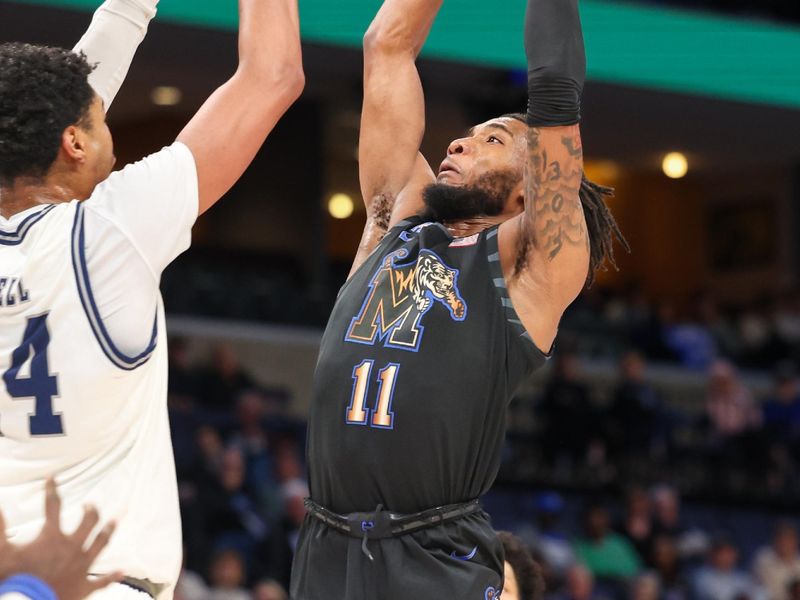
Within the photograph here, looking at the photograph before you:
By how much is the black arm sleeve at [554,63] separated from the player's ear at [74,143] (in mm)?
1384

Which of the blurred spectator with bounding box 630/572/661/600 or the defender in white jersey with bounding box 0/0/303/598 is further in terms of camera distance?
the blurred spectator with bounding box 630/572/661/600

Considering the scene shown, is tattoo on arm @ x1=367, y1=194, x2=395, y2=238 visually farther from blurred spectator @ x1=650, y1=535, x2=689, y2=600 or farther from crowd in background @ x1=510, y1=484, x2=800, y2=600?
blurred spectator @ x1=650, y1=535, x2=689, y2=600

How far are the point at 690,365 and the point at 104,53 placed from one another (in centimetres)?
1564

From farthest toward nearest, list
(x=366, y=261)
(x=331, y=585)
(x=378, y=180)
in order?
(x=378, y=180) → (x=366, y=261) → (x=331, y=585)

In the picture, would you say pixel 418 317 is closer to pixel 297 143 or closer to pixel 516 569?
pixel 516 569

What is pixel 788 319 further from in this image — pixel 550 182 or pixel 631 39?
pixel 550 182

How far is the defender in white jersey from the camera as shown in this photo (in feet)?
9.80

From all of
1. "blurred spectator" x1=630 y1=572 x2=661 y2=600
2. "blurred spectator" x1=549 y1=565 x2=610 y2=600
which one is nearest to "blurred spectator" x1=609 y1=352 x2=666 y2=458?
"blurred spectator" x1=630 y1=572 x2=661 y2=600

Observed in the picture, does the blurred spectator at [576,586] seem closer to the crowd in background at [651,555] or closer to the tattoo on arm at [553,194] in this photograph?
the crowd in background at [651,555]

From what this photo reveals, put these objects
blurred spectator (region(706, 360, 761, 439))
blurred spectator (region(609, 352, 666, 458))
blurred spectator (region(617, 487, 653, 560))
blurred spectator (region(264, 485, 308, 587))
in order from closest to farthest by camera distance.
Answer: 1. blurred spectator (region(264, 485, 308, 587))
2. blurred spectator (region(617, 487, 653, 560))
3. blurred spectator (region(609, 352, 666, 458))
4. blurred spectator (region(706, 360, 761, 439))

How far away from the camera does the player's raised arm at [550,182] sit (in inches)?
159

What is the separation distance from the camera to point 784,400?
54.5ft

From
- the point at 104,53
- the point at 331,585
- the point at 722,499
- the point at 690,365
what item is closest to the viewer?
the point at 104,53

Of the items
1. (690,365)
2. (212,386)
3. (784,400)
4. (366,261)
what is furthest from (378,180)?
(690,365)
